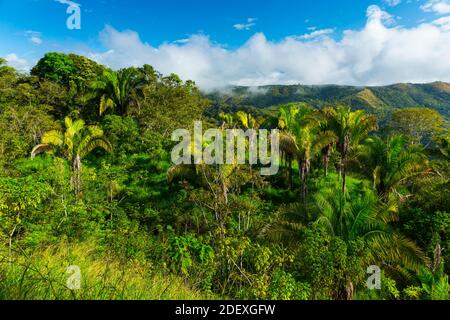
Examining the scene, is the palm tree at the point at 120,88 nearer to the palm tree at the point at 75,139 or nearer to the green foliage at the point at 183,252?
the palm tree at the point at 75,139

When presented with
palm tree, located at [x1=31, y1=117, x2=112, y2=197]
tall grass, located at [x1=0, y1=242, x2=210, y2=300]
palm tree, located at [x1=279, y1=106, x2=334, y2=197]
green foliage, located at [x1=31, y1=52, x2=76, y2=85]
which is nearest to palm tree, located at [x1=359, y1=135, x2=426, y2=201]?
palm tree, located at [x1=279, y1=106, x2=334, y2=197]

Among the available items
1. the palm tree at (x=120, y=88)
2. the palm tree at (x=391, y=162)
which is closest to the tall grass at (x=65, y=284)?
the palm tree at (x=391, y=162)

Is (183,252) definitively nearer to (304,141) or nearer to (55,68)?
(304,141)

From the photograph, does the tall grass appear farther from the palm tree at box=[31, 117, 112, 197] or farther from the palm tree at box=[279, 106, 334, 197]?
the palm tree at box=[279, 106, 334, 197]

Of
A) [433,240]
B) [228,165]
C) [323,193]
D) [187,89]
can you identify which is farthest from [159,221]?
[187,89]

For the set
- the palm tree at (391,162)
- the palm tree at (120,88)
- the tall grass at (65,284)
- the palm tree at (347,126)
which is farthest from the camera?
the palm tree at (120,88)

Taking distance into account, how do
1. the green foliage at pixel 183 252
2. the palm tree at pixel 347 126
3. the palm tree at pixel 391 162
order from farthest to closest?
the palm tree at pixel 347 126 → the palm tree at pixel 391 162 → the green foliage at pixel 183 252
